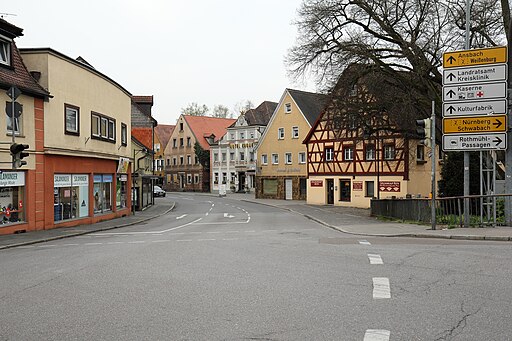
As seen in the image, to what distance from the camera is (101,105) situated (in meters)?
28.5

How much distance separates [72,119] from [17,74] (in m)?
4.19

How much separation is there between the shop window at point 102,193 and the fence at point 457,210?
52.0 feet

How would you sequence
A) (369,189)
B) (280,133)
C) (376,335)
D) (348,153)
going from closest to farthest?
(376,335) → (369,189) → (348,153) → (280,133)

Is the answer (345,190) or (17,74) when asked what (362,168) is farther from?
(17,74)

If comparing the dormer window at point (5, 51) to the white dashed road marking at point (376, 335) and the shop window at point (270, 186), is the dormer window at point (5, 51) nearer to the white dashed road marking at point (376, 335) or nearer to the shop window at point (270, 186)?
the white dashed road marking at point (376, 335)

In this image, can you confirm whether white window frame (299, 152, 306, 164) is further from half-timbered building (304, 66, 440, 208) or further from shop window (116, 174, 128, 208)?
shop window (116, 174, 128, 208)

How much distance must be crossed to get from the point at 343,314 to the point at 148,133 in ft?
135

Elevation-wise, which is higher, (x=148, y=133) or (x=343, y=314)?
(x=148, y=133)

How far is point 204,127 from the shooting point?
3364 inches

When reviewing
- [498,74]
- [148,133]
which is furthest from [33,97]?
[148,133]

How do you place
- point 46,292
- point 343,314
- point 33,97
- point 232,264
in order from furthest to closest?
point 33,97, point 232,264, point 46,292, point 343,314

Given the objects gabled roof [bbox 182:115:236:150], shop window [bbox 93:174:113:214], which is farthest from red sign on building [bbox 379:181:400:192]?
gabled roof [bbox 182:115:236:150]

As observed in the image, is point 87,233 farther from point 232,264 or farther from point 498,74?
point 498,74

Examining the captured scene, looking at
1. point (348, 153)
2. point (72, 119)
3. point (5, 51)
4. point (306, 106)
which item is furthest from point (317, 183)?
point (5, 51)
